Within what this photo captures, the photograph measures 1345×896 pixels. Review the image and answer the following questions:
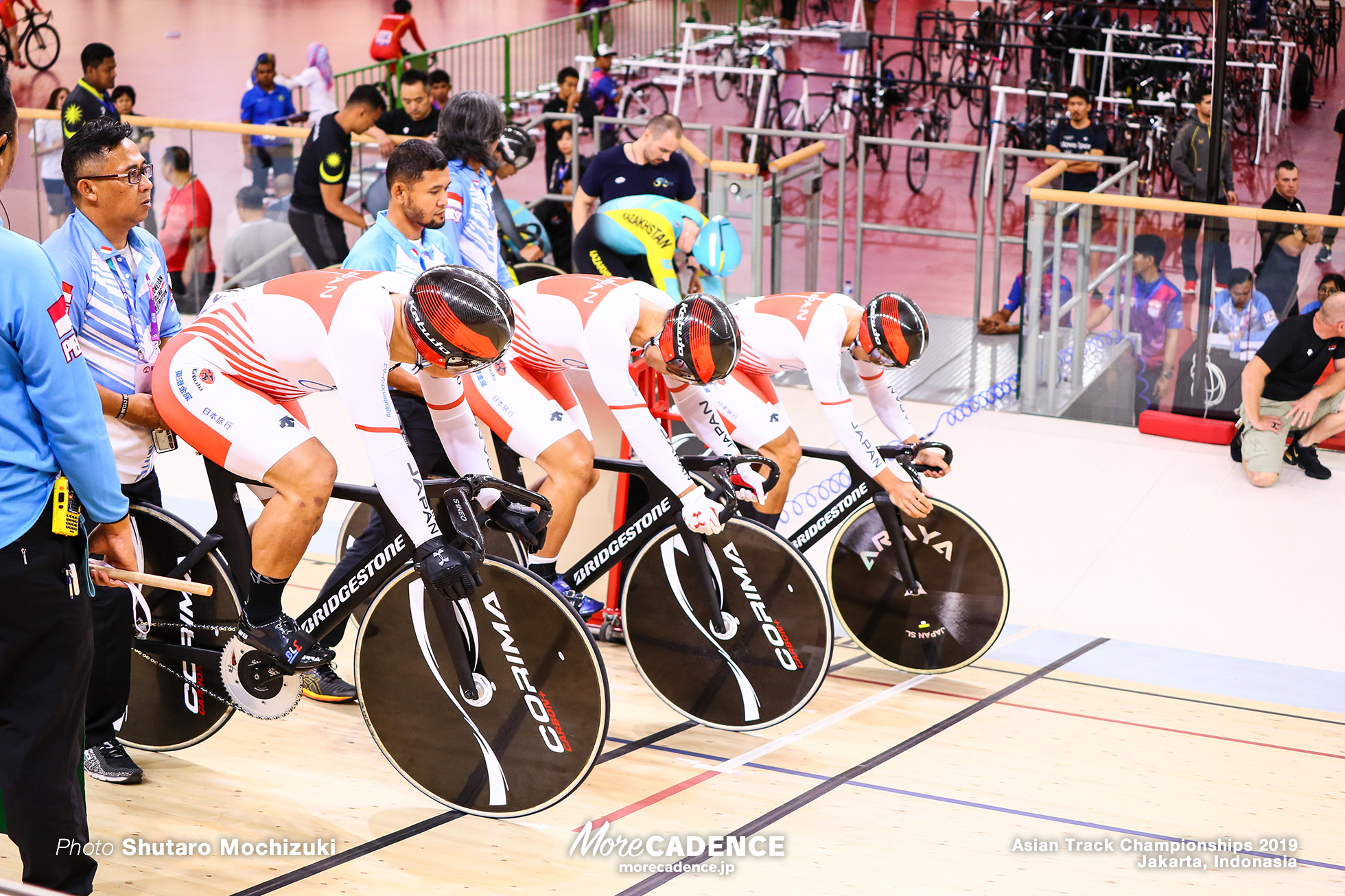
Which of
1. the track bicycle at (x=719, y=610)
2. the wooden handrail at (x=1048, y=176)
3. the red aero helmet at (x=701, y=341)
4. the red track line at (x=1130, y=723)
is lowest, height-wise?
the red track line at (x=1130, y=723)

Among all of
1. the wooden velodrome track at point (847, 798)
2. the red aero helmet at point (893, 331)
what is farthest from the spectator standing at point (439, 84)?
the red aero helmet at point (893, 331)

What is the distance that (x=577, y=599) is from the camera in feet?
14.9

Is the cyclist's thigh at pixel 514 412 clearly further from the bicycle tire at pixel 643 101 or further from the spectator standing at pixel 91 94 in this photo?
the bicycle tire at pixel 643 101

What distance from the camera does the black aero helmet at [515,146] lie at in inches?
328

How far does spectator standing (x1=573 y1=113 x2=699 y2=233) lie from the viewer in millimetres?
7418

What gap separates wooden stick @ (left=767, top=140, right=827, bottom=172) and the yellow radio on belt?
6.34 m

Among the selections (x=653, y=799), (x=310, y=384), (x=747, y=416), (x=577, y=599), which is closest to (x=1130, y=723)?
(x=747, y=416)

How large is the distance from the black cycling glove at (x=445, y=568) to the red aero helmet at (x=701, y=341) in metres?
1.00

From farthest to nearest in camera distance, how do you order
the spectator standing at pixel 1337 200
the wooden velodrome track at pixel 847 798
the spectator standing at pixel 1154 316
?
the spectator standing at pixel 1154 316, the spectator standing at pixel 1337 200, the wooden velodrome track at pixel 847 798

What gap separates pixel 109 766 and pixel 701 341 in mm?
1893

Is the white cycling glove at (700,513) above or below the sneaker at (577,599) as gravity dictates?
above

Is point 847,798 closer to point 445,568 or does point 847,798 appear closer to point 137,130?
point 445,568

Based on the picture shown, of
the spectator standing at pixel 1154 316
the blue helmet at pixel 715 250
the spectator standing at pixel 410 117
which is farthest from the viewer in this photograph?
the spectator standing at pixel 410 117

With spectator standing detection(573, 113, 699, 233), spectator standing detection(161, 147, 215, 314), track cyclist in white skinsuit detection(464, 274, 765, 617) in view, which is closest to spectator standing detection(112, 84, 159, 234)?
spectator standing detection(161, 147, 215, 314)
